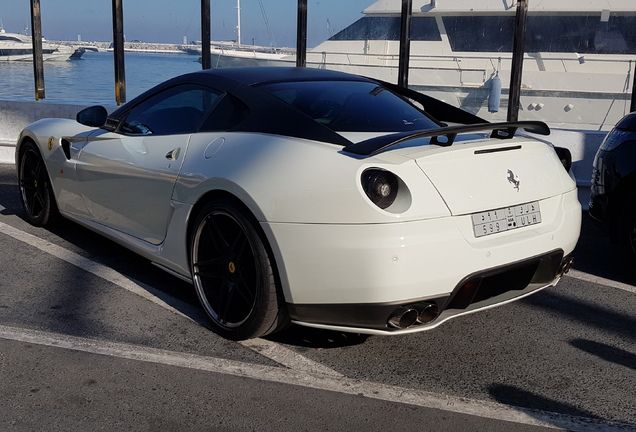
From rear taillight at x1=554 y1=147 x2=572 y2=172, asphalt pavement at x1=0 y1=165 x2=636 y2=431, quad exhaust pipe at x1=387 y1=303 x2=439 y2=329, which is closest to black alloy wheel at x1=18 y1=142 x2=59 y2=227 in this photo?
asphalt pavement at x1=0 y1=165 x2=636 y2=431

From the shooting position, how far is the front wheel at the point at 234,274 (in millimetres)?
3324

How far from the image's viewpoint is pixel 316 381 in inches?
126

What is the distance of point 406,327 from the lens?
315 centimetres

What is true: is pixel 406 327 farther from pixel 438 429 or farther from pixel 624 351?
pixel 624 351

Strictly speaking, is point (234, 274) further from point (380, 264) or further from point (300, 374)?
point (380, 264)

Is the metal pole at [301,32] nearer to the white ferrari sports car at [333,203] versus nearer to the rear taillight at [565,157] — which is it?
the white ferrari sports car at [333,203]

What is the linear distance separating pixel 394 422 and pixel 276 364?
0.74 meters

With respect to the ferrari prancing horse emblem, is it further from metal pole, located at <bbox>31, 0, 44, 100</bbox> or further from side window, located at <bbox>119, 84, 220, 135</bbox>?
metal pole, located at <bbox>31, 0, 44, 100</bbox>

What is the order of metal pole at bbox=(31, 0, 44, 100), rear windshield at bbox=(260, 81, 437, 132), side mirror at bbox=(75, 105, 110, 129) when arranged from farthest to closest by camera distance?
metal pole at bbox=(31, 0, 44, 100)
side mirror at bbox=(75, 105, 110, 129)
rear windshield at bbox=(260, 81, 437, 132)

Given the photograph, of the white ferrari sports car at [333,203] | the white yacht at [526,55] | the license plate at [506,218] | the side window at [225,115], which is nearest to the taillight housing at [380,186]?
the white ferrari sports car at [333,203]

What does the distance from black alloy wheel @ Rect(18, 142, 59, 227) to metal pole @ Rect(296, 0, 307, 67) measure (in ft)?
15.1

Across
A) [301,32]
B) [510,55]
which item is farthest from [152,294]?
[510,55]

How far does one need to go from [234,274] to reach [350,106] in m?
1.13

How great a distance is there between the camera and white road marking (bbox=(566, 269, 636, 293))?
15.6 feet
